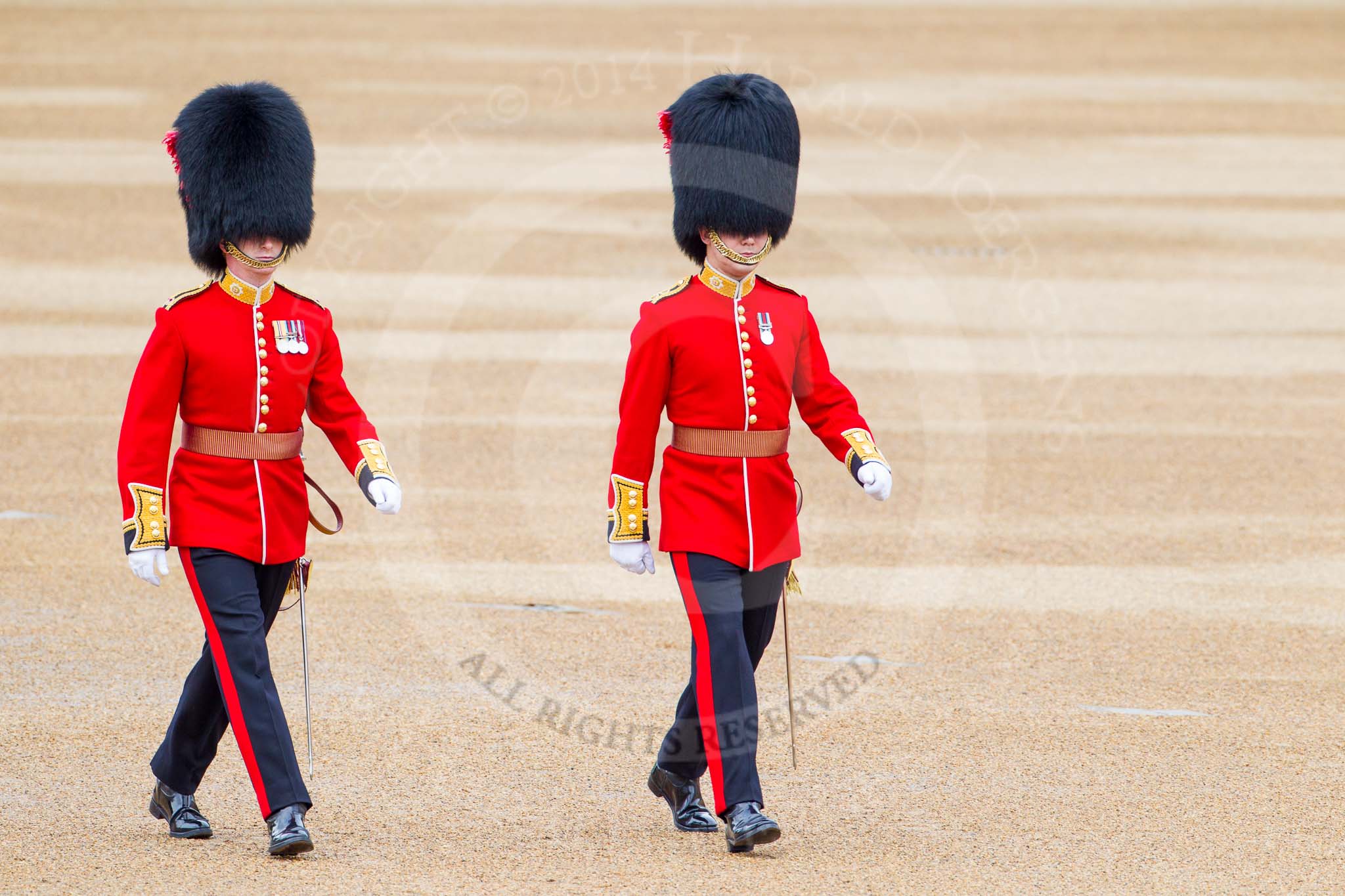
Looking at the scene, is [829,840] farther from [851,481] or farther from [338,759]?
[851,481]

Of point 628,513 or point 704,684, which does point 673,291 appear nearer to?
point 628,513

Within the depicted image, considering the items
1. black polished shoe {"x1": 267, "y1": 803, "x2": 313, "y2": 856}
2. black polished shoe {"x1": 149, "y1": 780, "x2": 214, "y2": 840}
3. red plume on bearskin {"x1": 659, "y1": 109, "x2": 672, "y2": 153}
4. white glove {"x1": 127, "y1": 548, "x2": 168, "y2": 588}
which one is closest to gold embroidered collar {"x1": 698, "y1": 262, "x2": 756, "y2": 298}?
red plume on bearskin {"x1": 659, "y1": 109, "x2": 672, "y2": 153}

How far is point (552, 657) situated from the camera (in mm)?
5184

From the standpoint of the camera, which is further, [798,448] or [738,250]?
[798,448]

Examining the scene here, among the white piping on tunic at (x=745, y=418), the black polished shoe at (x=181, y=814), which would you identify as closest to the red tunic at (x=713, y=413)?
the white piping on tunic at (x=745, y=418)

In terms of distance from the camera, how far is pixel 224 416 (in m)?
3.63

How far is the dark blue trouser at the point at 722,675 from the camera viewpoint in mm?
3604

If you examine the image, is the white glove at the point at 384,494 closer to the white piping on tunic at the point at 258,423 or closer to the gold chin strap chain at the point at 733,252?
the white piping on tunic at the point at 258,423

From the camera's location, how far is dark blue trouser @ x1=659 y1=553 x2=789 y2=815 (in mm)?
3604

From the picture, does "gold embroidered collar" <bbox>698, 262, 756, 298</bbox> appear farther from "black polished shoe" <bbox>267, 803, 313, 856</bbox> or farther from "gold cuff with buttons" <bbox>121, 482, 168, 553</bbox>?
"black polished shoe" <bbox>267, 803, 313, 856</bbox>

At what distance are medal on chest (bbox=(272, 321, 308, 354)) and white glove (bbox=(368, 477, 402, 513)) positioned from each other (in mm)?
299

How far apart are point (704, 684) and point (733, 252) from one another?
2.88 ft

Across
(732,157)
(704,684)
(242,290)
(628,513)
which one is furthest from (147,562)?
(732,157)

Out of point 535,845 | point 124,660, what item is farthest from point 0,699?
point 535,845
